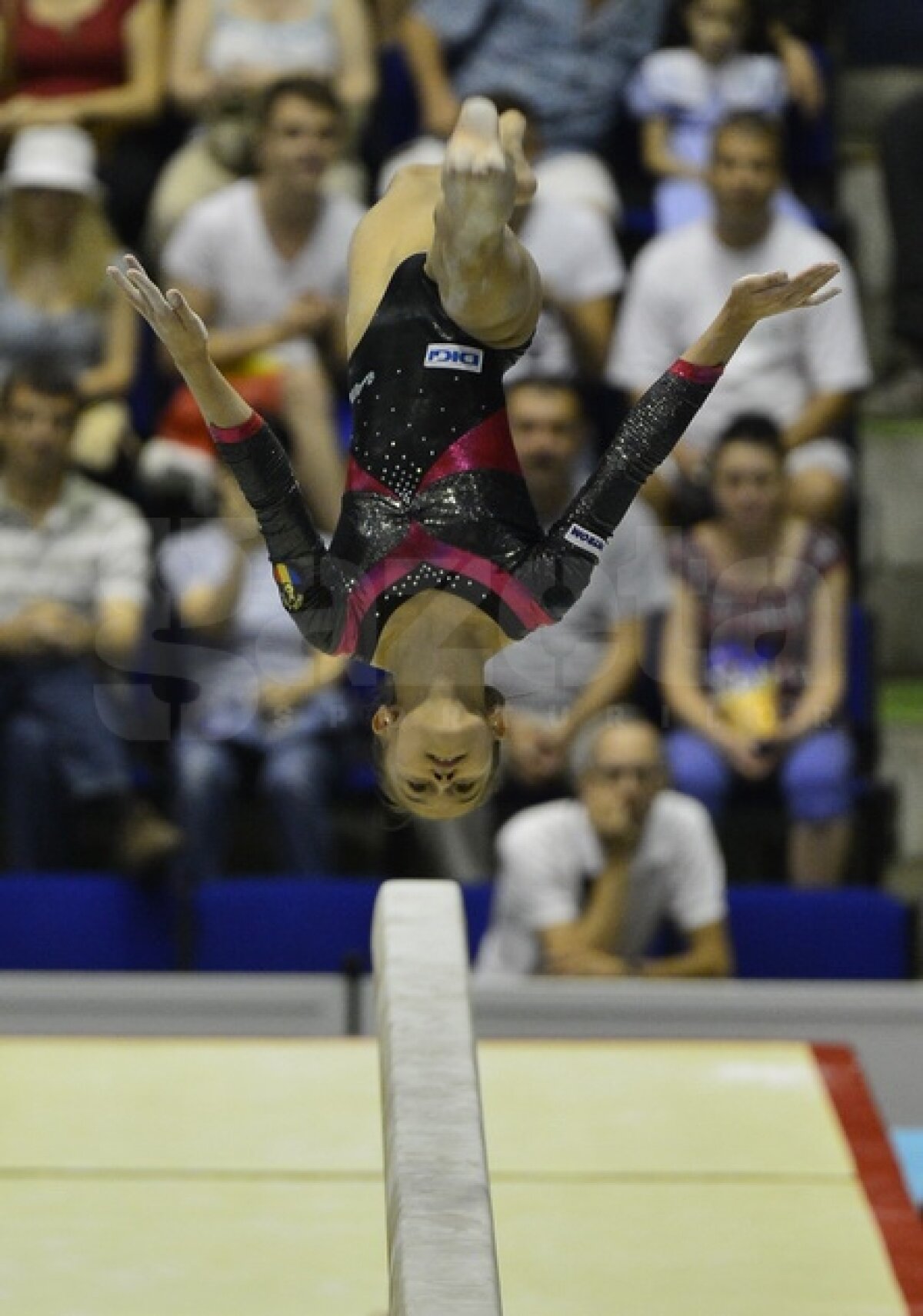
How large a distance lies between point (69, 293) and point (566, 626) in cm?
159

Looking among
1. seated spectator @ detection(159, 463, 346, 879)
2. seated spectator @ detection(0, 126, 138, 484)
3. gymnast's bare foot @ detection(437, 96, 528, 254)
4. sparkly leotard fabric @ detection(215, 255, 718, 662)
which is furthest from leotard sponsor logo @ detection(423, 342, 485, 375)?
seated spectator @ detection(0, 126, 138, 484)

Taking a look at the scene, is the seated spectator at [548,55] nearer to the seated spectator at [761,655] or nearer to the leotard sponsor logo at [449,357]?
the seated spectator at [761,655]

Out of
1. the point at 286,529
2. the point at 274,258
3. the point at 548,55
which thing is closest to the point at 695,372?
the point at 286,529

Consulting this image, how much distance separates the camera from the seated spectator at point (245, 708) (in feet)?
17.6

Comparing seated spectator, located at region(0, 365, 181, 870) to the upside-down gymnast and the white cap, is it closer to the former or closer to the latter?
the white cap

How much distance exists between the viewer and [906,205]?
631 centimetres

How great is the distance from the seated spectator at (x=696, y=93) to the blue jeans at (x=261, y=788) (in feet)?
6.36

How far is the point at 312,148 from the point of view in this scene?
18.6 feet

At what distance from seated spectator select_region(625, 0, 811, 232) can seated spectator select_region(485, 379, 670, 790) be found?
115cm

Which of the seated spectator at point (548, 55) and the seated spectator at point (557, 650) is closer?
the seated spectator at point (557, 650)

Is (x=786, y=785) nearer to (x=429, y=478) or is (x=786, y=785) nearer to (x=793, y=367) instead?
(x=793, y=367)

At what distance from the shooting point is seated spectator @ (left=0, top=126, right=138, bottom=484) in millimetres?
5863

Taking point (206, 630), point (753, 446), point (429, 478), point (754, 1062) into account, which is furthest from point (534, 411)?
point (429, 478)

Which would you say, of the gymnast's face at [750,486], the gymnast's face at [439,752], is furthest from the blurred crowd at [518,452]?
the gymnast's face at [439,752]
